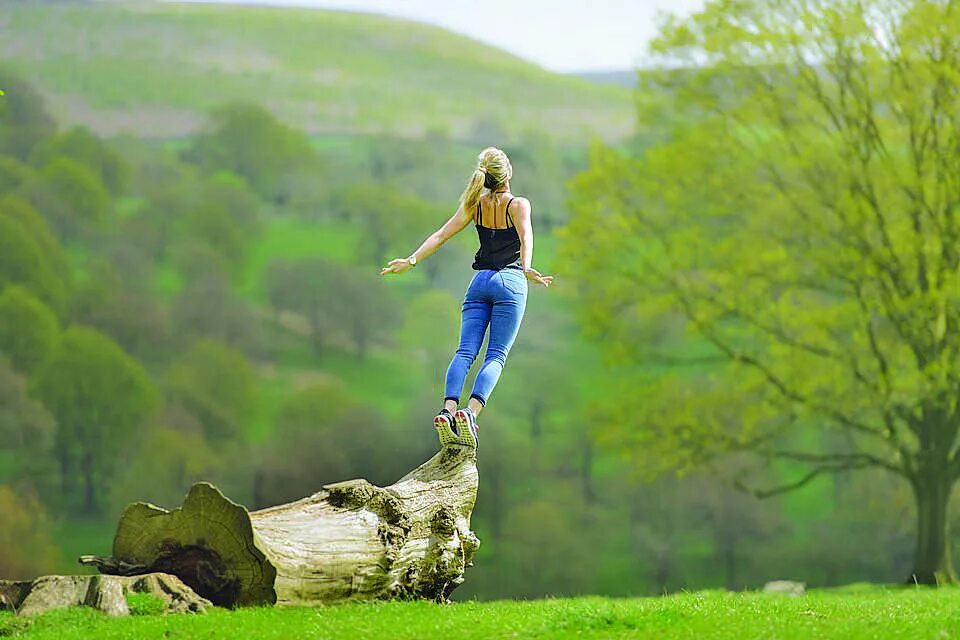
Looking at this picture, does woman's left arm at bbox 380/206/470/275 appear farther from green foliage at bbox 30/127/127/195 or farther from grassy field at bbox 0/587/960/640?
green foliage at bbox 30/127/127/195

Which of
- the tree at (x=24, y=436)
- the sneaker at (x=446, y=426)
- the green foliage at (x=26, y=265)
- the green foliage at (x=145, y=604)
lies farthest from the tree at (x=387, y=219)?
the green foliage at (x=145, y=604)

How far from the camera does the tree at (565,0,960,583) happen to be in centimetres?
1822

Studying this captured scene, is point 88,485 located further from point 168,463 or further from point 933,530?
point 933,530

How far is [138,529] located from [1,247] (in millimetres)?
18788

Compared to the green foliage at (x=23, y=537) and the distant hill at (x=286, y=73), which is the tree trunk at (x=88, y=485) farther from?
the distant hill at (x=286, y=73)

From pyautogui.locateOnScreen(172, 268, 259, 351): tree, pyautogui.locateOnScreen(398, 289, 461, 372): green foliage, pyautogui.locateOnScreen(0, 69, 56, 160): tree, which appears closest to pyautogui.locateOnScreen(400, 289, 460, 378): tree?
pyautogui.locateOnScreen(398, 289, 461, 372): green foliage

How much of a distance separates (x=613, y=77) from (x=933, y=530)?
18.6m

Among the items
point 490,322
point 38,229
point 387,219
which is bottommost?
point 38,229

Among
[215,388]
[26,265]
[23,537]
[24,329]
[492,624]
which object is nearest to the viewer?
[492,624]

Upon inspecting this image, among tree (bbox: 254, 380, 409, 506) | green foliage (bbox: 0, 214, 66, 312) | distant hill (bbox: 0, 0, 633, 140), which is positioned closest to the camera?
tree (bbox: 254, 380, 409, 506)

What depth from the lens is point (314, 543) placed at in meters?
8.85

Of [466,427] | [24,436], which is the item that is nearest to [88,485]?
[24,436]

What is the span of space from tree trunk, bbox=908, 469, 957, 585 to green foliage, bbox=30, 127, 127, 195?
1917 cm

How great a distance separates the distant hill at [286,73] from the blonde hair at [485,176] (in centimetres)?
2122
